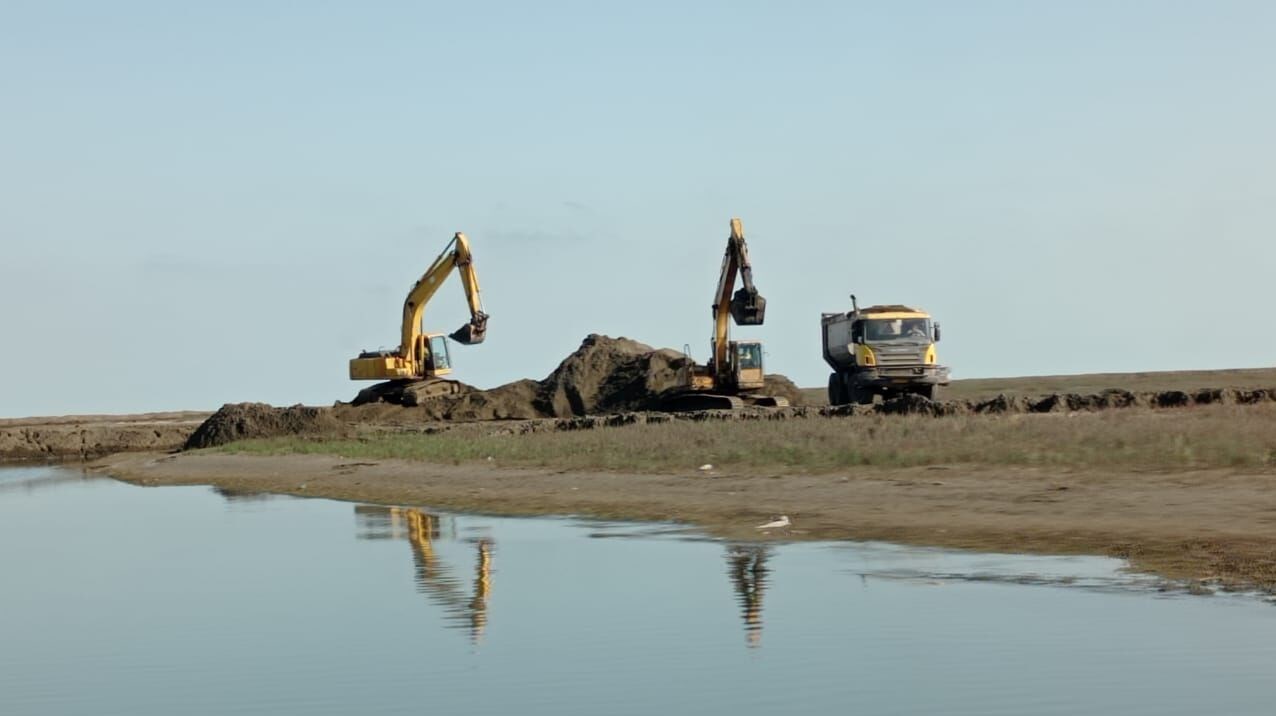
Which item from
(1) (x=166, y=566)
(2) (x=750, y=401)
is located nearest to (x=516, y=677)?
(1) (x=166, y=566)

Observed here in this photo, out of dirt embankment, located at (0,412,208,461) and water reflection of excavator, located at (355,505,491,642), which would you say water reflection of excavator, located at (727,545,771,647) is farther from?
dirt embankment, located at (0,412,208,461)

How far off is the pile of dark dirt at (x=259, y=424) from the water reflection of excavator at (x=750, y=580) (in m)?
37.2

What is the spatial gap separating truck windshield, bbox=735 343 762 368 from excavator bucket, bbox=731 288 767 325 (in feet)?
5.90

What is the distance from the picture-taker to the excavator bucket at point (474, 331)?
198ft

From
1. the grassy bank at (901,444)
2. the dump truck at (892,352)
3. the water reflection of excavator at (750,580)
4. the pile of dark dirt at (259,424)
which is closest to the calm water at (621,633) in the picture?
the water reflection of excavator at (750,580)

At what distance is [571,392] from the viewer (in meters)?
65.4

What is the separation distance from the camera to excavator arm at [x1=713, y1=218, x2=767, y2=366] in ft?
163

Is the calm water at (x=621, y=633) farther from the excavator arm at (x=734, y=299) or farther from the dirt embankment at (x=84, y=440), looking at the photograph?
the dirt embankment at (x=84, y=440)

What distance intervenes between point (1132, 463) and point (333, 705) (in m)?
16.1

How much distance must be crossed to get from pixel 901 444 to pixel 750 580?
542 inches

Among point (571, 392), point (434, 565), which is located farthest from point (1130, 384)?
point (434, 565)

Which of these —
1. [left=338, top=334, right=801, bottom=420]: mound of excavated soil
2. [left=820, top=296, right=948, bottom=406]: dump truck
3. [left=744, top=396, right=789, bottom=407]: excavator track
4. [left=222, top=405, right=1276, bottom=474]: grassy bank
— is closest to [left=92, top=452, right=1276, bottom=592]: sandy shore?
[left=222, top=405, right=1276, bottom=474]: grassy bank

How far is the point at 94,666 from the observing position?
1319 cm

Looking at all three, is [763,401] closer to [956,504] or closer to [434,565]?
[956,504]
